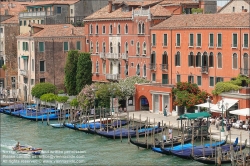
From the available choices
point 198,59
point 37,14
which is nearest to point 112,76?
point 198,59

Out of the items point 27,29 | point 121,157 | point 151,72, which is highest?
point 27,29

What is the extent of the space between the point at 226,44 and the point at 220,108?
4.76 m

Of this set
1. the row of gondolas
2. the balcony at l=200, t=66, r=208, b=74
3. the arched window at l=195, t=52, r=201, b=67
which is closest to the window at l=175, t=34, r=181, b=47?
the arched window at l=195, t=52, r=201, b=67

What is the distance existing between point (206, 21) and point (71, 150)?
12.7 meters

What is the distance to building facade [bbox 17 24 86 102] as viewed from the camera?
52.4 metres

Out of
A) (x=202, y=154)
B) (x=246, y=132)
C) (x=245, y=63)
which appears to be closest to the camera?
(x=202, y=154)

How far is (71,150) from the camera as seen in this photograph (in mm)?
34906

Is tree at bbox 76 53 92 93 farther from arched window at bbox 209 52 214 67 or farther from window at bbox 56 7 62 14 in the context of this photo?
window at bbox 56 7 62 14

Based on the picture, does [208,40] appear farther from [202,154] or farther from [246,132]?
[202,154]

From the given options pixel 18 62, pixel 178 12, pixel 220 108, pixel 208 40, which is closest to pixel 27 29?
pixel 18 62

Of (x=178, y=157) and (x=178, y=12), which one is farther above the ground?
(x=178, y=12)

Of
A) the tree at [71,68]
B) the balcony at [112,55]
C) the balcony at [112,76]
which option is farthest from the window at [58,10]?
the balcony at [112,76]

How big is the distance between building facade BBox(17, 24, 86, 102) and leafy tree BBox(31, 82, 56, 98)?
1.90m

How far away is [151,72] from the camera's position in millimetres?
47000
